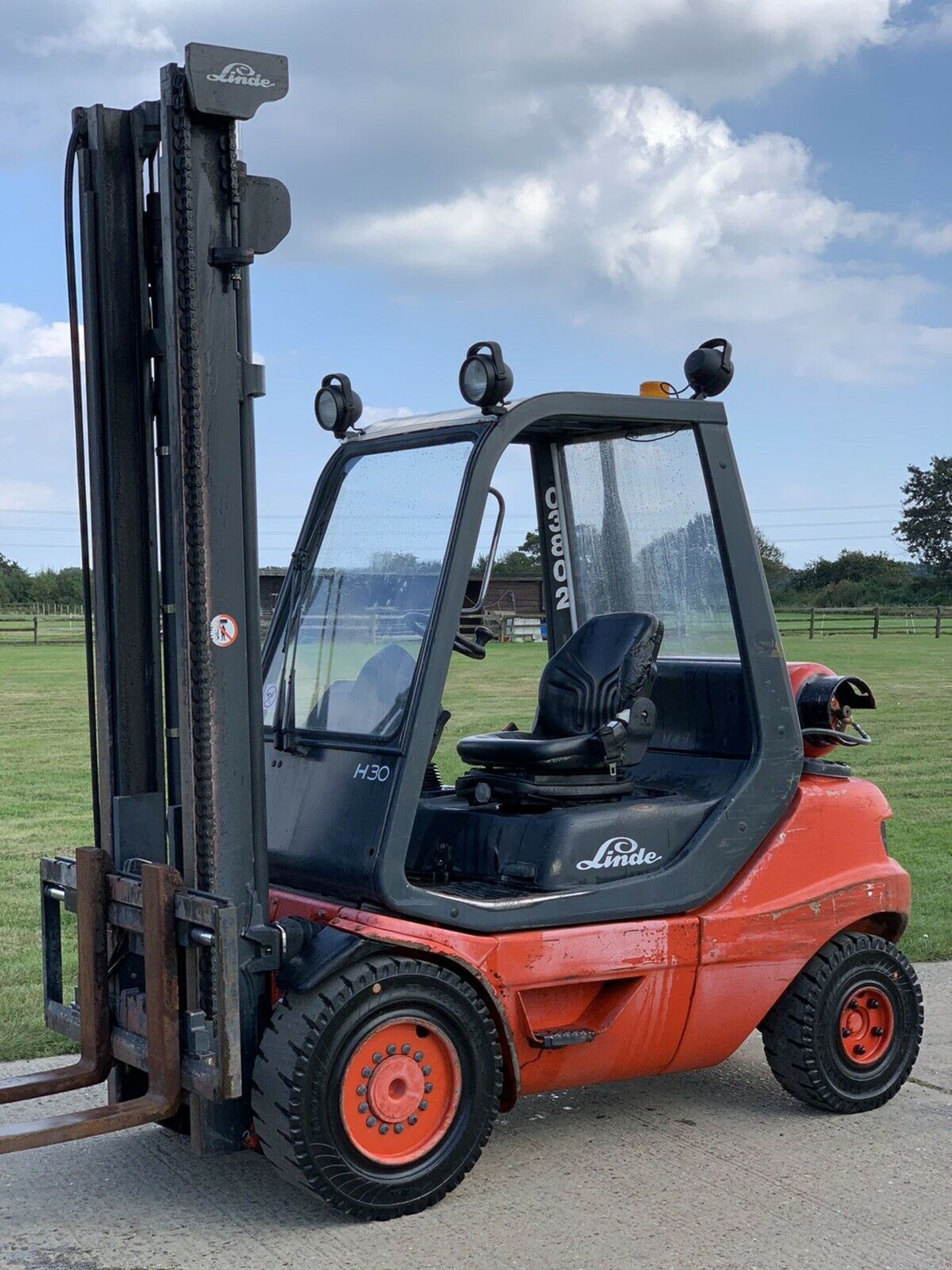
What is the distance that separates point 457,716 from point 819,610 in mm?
36110

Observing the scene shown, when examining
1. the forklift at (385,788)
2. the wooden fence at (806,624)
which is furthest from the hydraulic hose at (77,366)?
the wooden fence at (806,624)

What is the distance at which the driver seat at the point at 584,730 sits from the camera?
5.00 meters

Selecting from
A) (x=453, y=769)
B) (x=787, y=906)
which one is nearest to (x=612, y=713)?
(x=787, y=906)

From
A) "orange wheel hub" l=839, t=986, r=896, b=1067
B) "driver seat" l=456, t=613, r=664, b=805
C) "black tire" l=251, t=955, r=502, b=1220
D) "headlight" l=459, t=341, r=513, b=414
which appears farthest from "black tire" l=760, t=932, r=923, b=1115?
"headlight" l=459, t=341, r=513, b=414

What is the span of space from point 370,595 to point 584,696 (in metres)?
0.81

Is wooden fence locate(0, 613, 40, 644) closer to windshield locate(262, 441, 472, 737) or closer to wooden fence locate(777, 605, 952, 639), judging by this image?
wooden fence locate(777, 605, 952, 639)

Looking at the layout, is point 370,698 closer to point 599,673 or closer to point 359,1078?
point 599,673

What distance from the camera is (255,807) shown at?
4.49 meters

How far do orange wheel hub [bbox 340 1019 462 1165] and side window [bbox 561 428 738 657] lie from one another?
5.76 ft

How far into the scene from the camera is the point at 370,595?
500 cm

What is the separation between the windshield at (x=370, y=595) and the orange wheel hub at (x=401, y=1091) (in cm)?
89

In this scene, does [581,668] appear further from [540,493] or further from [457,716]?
[457,716]

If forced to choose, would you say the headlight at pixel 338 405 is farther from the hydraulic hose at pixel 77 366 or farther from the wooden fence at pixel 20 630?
the wooden fence at pixel 20 630

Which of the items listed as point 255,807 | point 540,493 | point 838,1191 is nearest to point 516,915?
point 255,807
